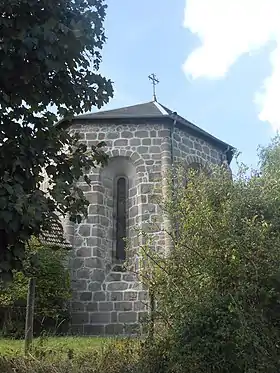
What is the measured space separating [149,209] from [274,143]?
534 centimetres

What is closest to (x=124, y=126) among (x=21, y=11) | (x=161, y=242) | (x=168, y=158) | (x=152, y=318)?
(x=168, y=158)

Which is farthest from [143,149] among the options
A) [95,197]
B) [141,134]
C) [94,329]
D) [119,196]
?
[94,329]

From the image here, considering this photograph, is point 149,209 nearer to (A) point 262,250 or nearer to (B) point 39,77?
(A) point 262,250

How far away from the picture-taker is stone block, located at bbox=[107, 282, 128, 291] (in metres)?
15.1

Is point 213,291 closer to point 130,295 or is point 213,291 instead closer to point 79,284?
point 130,295

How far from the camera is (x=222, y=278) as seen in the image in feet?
21.2

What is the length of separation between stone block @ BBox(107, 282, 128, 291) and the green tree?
9.05 m

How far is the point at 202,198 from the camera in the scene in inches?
285

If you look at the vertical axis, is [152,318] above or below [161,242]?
below

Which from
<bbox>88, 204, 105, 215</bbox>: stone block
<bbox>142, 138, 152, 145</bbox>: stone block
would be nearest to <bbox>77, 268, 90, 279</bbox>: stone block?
<bbox>88, 204, 105, 215</bbox>: stone block

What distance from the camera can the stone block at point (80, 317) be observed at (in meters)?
14.7

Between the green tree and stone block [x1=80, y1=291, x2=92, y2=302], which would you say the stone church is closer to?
stone block [x1=80, y1=291, x2=92, y2=302]

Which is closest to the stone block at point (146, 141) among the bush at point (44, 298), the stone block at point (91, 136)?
the stone block at point (91, 136)

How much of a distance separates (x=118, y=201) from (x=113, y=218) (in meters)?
0.64
